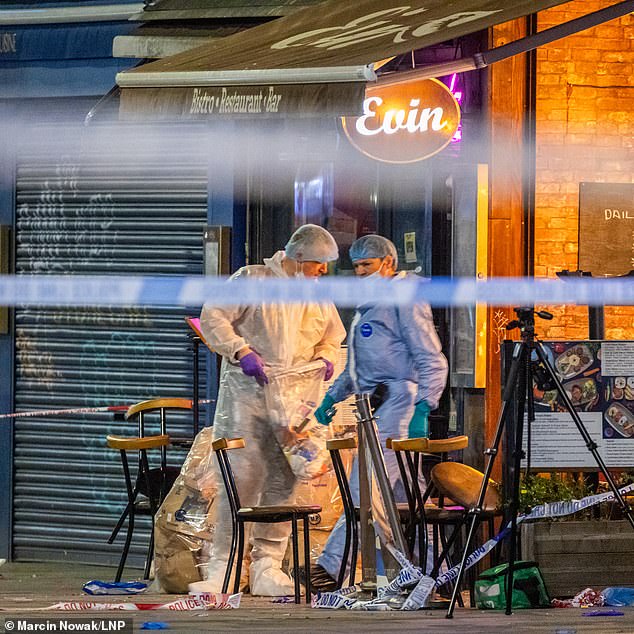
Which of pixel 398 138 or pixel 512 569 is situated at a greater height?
pixel 398 138

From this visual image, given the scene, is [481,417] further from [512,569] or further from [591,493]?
[512,569]

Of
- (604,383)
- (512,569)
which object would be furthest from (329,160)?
(512,569)

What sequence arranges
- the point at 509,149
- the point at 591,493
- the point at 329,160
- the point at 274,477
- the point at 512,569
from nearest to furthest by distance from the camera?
the point at 512,569 < the point at 591,493 < the point at 274,477 < the point at 509,149 < the point at 329,160

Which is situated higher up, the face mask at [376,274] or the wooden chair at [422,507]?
the face mask at [376,274]

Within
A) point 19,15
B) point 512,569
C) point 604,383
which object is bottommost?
point 512,569

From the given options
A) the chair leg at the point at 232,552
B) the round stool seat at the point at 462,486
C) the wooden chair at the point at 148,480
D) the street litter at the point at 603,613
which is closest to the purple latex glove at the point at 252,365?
the wooden chair at the point at 148,480

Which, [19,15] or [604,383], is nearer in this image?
[604,383]

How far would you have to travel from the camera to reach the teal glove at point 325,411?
404 inches

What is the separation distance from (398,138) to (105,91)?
2.62 metres

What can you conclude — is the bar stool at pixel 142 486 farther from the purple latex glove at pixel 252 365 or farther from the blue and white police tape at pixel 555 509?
the blue and white police tape at pixel 555 509

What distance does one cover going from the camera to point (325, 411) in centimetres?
1029

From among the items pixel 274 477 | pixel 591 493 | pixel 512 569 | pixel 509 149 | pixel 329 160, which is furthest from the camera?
pixel 329 160

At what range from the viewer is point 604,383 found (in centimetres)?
930

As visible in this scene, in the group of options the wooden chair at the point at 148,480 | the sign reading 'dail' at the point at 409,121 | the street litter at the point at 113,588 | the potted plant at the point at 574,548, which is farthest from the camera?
the sign reading 'dail' at the point at 409,121
